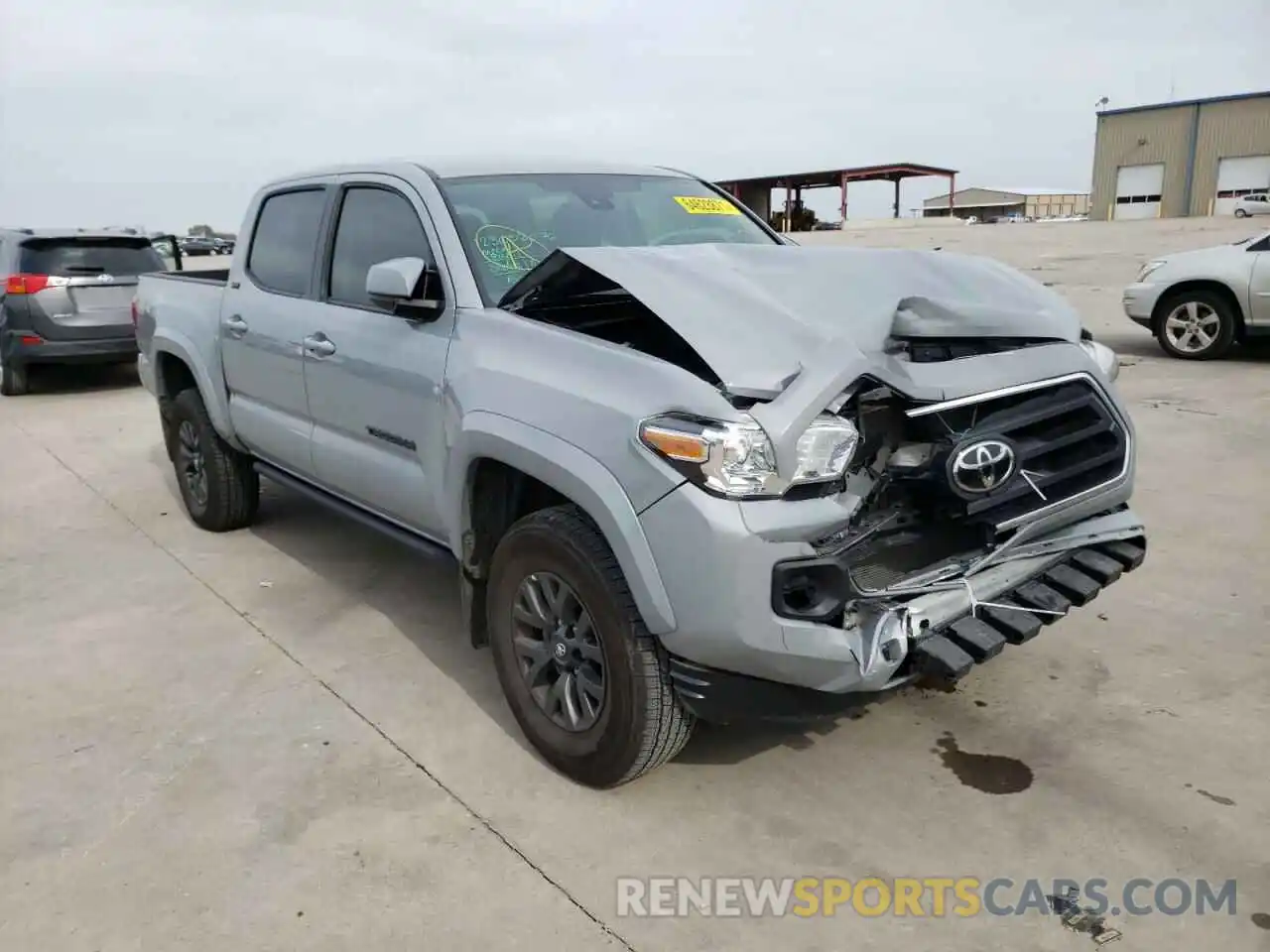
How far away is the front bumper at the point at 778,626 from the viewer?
2.37 m

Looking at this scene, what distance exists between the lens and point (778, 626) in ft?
7.85

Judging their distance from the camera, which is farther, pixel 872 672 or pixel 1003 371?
pixel 1003 371

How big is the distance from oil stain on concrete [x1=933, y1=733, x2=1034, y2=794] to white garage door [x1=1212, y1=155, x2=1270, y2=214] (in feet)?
152

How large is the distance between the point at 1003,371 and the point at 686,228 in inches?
65.2

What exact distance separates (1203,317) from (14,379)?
481 inches

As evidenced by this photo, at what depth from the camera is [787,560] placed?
94.1 inches

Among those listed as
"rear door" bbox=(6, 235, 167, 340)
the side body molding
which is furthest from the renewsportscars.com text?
"rear door" bbox=(6, 235, 167, 340)

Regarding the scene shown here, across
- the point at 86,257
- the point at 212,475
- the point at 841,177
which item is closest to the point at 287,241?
the point at 212,475

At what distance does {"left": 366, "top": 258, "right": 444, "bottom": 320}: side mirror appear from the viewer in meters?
3.20

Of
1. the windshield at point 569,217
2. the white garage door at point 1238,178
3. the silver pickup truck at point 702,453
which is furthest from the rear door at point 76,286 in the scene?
the white garage door at point 1238,178

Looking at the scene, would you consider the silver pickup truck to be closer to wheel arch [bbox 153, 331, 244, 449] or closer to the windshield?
the windshield

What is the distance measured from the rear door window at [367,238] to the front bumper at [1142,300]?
846cm

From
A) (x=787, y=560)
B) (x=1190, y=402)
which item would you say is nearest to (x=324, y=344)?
(x=787, y=560)

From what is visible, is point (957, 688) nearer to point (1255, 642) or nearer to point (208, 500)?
point (1255, 642)
